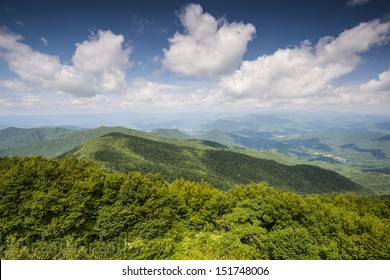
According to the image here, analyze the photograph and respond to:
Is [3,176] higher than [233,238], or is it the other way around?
[3,176]

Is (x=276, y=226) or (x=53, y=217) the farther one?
(x=276, y=226)

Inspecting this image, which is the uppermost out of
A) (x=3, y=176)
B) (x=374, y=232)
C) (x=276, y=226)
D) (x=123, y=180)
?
(x=3, y=176)

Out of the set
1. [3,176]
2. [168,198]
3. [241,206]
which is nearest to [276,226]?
[241,206]

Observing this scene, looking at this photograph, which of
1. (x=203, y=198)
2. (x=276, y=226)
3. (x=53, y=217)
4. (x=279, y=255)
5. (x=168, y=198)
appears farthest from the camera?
(x=203, y=198)
